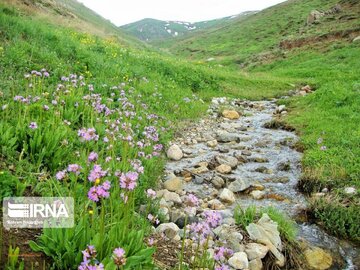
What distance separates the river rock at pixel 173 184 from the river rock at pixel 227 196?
828mm

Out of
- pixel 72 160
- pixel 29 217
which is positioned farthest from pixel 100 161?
pixel 29 217

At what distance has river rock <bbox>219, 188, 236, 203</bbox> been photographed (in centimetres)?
656

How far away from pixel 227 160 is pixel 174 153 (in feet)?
4.30

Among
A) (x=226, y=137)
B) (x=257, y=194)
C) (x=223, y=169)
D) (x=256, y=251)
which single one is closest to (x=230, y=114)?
(x=226, y=137)

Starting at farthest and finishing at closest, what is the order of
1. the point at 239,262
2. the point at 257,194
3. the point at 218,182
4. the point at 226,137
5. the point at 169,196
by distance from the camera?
1. the point at 226,137
2. the point at 218,182
3. the point at 257,194
4. the point at 169,196
5. the point at 239,262

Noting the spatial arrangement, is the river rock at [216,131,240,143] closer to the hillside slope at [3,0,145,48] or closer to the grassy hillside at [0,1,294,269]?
the grassy hillside at [0,1,294,269]

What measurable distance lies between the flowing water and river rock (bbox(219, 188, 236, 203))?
0.12 m

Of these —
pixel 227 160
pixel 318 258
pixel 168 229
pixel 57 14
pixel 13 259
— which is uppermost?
pixel 57 14

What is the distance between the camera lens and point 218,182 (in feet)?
23.9

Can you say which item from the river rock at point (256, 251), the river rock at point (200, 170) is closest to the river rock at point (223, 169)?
the river rock at point (200, 170)

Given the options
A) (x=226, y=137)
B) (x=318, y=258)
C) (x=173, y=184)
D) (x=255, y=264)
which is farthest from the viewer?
(x=226, y=137)

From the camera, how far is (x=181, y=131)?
10.8 meters

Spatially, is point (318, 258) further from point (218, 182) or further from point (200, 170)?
point (200, 170)

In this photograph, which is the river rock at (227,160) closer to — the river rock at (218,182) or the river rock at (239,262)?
the river rock at (218,182)
